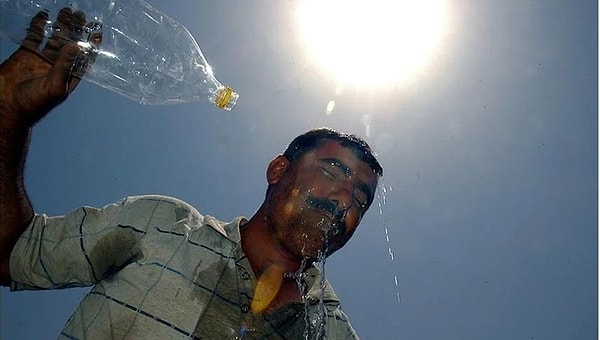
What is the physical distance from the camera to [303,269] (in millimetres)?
2523

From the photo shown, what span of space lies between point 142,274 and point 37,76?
828mm

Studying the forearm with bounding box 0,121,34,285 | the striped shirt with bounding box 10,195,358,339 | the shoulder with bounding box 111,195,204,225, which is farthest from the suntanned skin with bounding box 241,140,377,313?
the forearm with bounding box 0,121,34,285

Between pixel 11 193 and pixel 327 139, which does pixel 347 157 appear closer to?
pixel 327 139

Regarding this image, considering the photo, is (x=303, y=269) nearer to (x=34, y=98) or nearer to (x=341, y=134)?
(x=341, y=134)

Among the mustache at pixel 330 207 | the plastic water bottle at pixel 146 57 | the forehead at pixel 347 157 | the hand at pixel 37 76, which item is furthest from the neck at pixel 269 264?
the hand at pixel 37 76

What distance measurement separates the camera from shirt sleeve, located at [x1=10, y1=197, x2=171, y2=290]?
199 cm

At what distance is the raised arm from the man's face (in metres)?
1.09

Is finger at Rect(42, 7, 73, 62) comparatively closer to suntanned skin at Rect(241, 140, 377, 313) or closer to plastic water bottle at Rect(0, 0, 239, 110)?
plastic water bottle at Rect(0, 0, 239, 110)

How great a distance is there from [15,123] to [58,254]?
1.88ft

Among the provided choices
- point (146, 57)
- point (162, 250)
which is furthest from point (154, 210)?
point (146, 57)

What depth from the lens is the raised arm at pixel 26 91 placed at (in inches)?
66.2

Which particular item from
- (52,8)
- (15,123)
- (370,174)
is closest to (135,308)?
Answer: (15,123)

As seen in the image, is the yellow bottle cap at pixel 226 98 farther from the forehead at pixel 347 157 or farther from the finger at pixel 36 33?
the finger at pixel 36 33

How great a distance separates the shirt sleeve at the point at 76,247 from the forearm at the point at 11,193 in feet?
0.11
